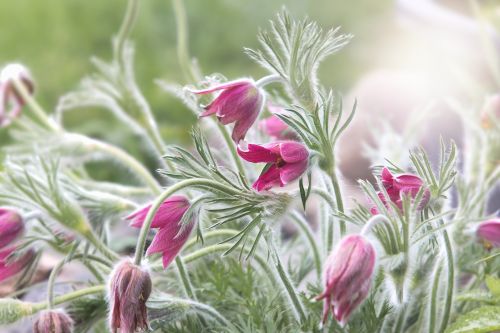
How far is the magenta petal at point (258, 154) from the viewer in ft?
2.42

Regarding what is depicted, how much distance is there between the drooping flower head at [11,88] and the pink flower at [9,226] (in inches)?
16.4

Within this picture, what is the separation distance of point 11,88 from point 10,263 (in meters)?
0.42

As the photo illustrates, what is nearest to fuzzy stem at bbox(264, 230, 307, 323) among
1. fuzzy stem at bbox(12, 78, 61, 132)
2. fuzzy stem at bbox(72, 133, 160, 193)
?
fuzzy stem at bbox(72, 133, 160, 193)

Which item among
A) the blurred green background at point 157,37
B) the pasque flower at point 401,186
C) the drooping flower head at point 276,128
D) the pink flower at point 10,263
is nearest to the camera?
the pasque flower at point 401,186

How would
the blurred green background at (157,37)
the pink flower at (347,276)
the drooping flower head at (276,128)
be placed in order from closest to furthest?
the pink flower at (347,276), the drooping flower head at (276,128), the blurred green background at (157,37)

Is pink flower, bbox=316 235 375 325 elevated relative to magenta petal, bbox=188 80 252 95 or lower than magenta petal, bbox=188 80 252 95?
lower

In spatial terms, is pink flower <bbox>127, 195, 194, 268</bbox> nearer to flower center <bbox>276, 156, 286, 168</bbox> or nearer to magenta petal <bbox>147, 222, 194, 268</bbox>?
magenta petal <bbox>147, 222, 194, 268</bbox>

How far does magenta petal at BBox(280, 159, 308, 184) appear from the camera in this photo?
734 mm

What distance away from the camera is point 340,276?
0.68 m

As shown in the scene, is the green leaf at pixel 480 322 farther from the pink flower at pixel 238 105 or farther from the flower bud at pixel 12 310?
the flower bud at pixel 12 310

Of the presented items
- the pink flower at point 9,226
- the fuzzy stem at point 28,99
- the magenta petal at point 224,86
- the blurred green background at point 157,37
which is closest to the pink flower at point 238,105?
the magenta petal at point 224,86

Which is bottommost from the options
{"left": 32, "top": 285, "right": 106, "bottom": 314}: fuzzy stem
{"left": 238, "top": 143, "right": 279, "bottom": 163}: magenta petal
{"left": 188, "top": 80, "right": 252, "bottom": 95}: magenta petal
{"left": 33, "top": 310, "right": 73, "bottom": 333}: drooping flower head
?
{"left": 33, "top": 310, "right": 73, "bottom": 333}: drooping flower head

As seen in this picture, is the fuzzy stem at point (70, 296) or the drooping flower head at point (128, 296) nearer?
the drooping flower head at point (128, 296)

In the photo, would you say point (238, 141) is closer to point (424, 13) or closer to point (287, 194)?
point (287, 194)
